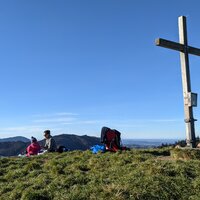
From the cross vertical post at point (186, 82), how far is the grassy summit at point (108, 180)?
2783 mm

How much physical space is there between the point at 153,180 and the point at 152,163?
5.57 ft

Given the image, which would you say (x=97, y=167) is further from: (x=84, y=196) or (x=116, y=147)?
(x=116, y=147)

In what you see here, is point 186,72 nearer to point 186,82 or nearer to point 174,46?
point 186,82

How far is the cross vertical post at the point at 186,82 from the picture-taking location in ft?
56.4

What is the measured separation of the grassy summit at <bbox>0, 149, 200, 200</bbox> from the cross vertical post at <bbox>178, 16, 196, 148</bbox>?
2783mm

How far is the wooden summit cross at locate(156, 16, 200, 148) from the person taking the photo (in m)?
17.1

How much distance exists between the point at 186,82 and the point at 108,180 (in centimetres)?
777

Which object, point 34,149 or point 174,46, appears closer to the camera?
point 174,46

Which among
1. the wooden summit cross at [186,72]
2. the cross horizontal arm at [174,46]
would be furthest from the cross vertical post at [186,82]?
the cross horizontal arm at [174,46]

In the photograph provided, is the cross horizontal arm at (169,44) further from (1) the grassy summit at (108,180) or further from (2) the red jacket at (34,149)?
(2) the red jacket at (34,149)

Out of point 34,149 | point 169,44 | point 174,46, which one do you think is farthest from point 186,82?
point 34,149

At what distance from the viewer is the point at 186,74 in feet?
58.1

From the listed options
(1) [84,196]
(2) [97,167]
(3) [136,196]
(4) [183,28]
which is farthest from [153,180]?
(4) [183,28]

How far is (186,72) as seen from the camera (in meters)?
17.8
